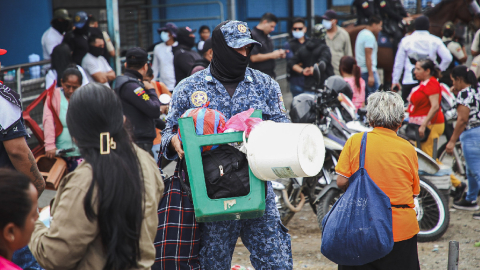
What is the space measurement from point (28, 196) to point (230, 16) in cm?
746

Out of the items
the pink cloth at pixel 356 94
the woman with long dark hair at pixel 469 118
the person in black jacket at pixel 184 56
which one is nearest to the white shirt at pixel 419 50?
the pink cloth at pixel 356 94

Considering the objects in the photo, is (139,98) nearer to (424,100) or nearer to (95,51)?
(95,51)

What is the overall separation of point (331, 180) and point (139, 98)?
7.09ft

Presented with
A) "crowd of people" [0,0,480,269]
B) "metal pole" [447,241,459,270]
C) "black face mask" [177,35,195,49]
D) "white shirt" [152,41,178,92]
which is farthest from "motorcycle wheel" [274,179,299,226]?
"white shirt" [152,41,178,92]

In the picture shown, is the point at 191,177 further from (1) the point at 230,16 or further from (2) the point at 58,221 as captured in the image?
(1) the point at 230,16

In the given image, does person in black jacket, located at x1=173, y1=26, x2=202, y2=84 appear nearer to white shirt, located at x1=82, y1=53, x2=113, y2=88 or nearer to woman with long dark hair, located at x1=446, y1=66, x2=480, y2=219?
white shirt, located at x1=82, y1=53, x2=113, y2=88

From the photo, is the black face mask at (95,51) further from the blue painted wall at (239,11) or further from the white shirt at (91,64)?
the blue painted wall at (239,11)

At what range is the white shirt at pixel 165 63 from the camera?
8.10 meters

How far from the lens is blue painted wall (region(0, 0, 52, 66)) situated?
32.5ft

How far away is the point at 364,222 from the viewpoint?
9.52 ft

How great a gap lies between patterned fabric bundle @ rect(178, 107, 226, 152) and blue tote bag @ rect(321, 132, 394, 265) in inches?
36.7

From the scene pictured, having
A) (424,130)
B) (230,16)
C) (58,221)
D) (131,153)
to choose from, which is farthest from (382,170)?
(230,16)

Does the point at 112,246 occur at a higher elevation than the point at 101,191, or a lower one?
lower

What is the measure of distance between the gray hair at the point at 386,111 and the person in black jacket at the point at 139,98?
2782 millimetres
